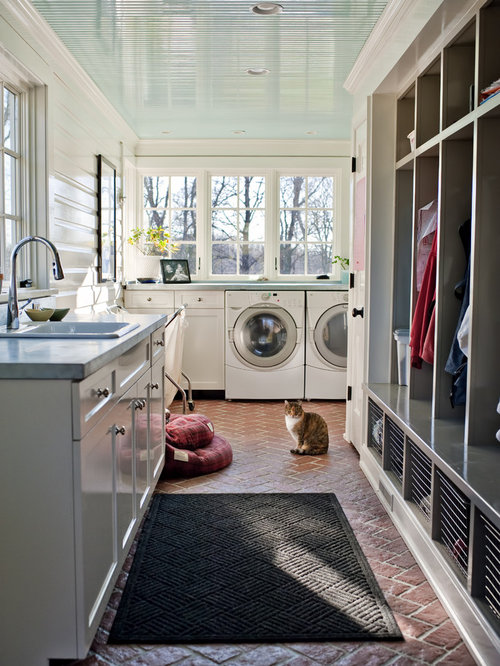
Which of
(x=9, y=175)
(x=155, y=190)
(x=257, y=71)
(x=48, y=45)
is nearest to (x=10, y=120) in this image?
(x=9, y=175)

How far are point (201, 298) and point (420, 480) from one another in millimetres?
3553

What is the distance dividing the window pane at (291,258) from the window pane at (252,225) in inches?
10.5

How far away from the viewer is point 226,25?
346 cm

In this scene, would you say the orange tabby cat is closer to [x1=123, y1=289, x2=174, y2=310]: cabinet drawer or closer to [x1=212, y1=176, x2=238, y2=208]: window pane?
[x1=123, y1=289, x2=174, y2=310]: cabinet drawer

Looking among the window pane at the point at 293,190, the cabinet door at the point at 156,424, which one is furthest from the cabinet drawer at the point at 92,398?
the window pane at the point at 293,190

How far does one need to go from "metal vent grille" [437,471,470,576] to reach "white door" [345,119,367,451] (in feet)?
4.92

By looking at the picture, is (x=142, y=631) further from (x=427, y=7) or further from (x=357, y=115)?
(x=357, y=115)

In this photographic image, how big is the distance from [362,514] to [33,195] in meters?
2.46

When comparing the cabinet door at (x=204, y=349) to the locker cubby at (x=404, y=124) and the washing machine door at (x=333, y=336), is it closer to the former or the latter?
the washing machine door at (x=333, y=336)

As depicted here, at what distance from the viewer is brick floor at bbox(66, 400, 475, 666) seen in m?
1.95

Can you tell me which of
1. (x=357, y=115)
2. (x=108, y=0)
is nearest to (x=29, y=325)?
(x=108, y=0)

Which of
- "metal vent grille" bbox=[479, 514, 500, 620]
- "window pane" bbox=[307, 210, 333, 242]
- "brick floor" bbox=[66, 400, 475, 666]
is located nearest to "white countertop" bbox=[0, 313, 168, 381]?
"brick floor" bbox=[66, 400, 475, 666]

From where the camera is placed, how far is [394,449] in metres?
3.28

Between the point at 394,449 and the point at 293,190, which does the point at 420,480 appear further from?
the point at 293,190
